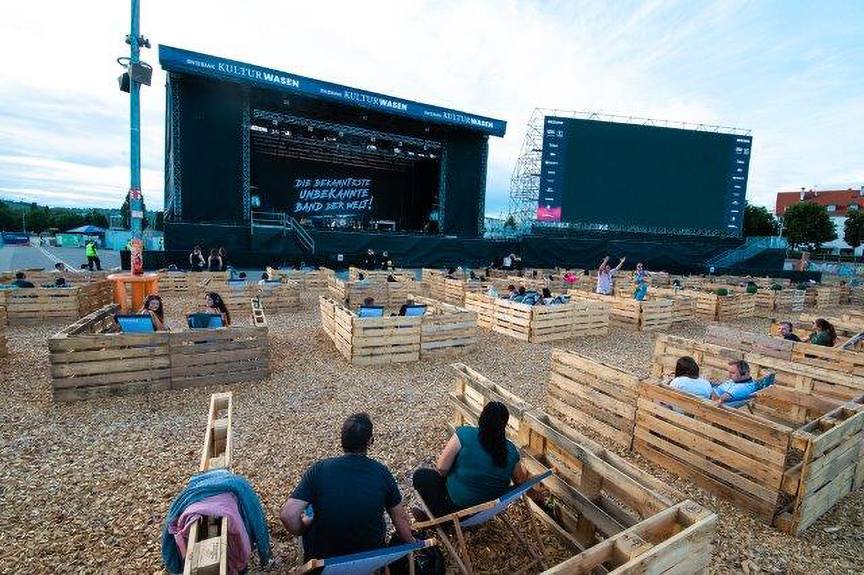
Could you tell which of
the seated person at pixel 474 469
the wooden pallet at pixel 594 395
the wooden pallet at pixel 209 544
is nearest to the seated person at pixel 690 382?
the wooden pallet at pixel 594 395

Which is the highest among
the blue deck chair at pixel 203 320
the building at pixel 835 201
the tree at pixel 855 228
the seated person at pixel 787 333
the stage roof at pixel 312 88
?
the building at pixel 835 201

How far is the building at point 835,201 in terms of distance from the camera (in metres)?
63.1

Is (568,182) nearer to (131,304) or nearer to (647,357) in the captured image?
(647,357)

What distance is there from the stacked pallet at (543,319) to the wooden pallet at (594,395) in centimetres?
413

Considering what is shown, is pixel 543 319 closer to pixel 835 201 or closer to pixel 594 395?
pixel 594 395

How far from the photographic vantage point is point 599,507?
332cm

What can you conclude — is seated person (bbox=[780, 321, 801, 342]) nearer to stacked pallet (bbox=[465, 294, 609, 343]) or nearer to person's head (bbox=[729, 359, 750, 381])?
stacked pallet (bbox=[465, 294, 609, 343])

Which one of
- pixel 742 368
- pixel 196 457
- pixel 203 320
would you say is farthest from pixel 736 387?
pixel 203 320

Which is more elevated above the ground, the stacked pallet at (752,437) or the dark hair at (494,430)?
the dark hair at (494,430)

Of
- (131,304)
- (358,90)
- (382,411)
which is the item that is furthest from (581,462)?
(358,90)

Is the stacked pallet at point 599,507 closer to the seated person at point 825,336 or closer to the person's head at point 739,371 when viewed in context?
the person's head at point 739,371

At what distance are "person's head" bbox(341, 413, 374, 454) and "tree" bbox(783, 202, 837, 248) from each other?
66.9 meters

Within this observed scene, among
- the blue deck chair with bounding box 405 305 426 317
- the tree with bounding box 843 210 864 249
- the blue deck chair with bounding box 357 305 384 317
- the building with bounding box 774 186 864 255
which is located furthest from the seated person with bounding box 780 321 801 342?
the building with bounding box 774 186 864 255

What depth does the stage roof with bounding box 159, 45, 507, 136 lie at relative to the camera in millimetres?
19156
